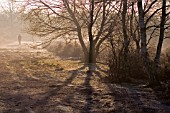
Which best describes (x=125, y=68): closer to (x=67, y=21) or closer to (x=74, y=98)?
(x=74, y=98)

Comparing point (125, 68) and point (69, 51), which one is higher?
point (69, 51)

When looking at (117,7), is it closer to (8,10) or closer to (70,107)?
(70,107)

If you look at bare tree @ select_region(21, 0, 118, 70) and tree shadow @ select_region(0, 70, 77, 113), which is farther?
bare tree @ select_region(21, 0, 118, 70)

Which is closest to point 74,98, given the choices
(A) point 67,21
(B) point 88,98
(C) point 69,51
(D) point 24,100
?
(B) point 88,98

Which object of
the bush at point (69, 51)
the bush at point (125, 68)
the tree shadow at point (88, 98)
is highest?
the bush at point (69, 51)

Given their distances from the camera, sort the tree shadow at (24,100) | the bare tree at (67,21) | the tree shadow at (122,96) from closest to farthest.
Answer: the tree shadow at (24,100) → the tree shadow at (122,96) → the bare tree at (67,21)

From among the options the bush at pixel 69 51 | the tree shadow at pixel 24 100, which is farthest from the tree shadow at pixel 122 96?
the bush at pixel 69 51

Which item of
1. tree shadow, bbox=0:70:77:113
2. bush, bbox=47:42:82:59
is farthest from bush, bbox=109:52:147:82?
bush, bbox=47:42:82:59

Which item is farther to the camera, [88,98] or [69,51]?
[69,51]

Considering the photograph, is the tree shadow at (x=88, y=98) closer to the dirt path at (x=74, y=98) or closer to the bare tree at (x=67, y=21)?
the dirt path at (x=74, y=98)

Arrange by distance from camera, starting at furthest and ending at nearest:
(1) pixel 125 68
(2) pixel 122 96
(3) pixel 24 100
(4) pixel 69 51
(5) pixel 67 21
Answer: (4) pixel 69 51
(5) pixel 67 21
(1) pixel 125 68
(2) pixel 122 96
(3) pixel 24 100

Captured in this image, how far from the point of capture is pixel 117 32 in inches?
601

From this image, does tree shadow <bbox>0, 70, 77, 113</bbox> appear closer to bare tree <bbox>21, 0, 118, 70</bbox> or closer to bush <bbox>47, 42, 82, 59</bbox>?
bare tree <bbox>21, 0, 118, 70</bbox>

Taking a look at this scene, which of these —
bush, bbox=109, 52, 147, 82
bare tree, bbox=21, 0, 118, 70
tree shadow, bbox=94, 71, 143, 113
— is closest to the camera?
tree shadow, bbox=94, 71, 143, 113
